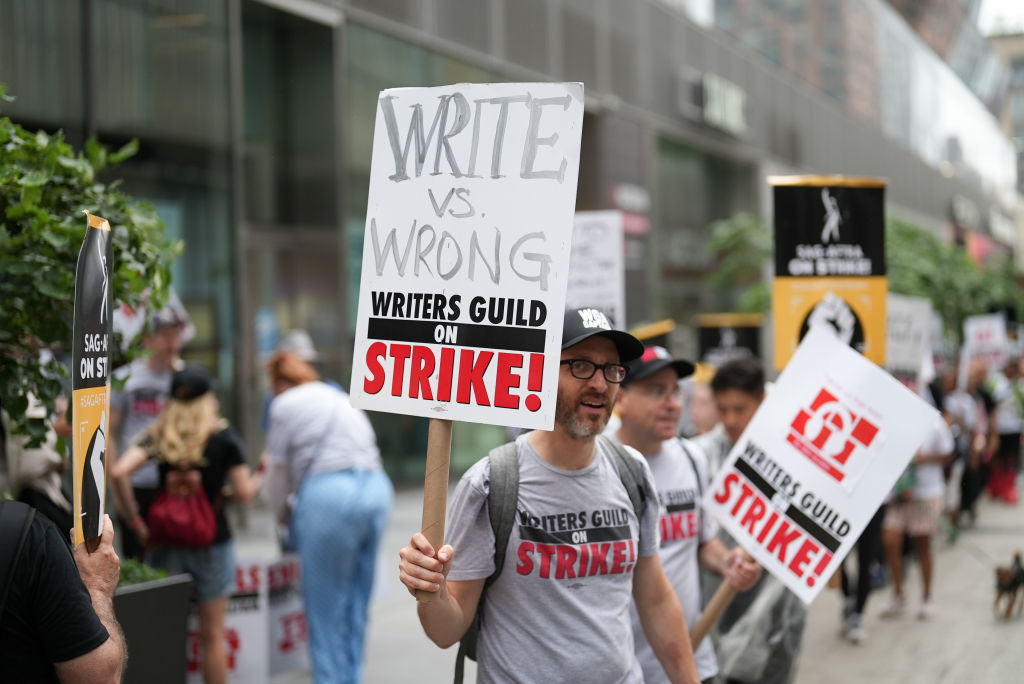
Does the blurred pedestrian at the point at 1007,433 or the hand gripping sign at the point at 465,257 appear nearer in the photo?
the hand gripping sign at the point at 465,257

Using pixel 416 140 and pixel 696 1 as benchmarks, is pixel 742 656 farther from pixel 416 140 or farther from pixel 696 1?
pixel 696 1

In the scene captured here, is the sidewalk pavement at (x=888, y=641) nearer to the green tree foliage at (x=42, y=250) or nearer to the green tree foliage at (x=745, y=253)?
the green tree foliage at (x=42, y=250)

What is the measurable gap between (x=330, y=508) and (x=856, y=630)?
13.2 feet

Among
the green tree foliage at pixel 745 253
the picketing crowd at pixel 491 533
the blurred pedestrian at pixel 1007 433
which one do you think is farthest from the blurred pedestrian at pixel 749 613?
the green tree foliage at pixel 745 253

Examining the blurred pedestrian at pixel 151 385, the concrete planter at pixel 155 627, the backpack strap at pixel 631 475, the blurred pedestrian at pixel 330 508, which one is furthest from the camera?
the blurred pedestrian at pixel 151 385

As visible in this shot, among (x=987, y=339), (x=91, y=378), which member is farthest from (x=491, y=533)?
(x=987, y=339)

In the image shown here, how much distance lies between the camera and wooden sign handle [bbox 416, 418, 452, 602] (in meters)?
3.22

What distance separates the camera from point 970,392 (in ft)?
48.6

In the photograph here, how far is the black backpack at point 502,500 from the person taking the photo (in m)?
3.66

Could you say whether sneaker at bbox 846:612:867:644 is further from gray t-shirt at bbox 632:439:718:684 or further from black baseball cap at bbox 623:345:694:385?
black baseball cap at bbox 623:345:694:385

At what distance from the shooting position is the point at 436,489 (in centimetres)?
324

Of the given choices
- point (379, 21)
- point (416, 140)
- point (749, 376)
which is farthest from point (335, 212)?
point (416, 140)

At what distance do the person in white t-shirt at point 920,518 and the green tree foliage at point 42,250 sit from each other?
7041mm

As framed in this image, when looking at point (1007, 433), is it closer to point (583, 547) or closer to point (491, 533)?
point (583, 547)
